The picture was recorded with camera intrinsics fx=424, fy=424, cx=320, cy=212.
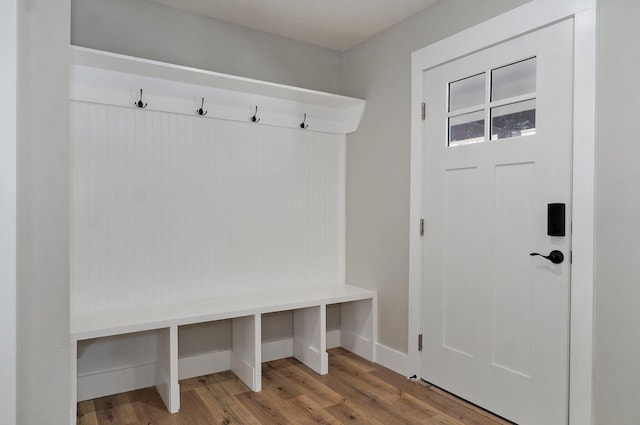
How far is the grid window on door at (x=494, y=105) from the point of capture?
7.09 feet

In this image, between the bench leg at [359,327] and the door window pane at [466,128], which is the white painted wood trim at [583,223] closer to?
the door window pane at [466,128]

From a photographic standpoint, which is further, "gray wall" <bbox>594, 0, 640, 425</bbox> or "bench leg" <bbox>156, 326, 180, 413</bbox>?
"bench leg" <bbox>156, 326, 180, 413</bbox>

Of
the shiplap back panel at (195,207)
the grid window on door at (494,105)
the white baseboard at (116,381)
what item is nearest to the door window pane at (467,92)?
the grid window on door at (494,105)

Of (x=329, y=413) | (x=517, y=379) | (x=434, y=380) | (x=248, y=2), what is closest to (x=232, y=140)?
(x=248, y=2)

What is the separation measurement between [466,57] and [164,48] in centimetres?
186

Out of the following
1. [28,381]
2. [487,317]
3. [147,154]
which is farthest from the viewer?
[147,154]

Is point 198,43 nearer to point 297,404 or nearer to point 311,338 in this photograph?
point 311,338

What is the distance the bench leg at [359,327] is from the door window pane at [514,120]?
4.78 feet

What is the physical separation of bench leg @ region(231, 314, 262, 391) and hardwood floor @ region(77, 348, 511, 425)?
Result: 2.4 inches

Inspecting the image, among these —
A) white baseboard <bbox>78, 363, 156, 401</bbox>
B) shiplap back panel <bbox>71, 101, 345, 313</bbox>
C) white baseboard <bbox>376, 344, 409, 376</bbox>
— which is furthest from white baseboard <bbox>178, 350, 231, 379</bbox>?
white baseboard <bbox>376, 344, 409, 376</bbox>

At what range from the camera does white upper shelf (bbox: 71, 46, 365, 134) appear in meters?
2.38

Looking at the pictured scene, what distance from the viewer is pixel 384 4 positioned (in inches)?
105

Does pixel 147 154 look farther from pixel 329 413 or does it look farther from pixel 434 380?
pixel 434 380

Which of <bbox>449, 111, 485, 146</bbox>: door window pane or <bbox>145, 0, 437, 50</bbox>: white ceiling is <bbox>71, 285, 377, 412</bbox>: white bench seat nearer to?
<bbox>449, 111, 485, 146</bbox>: door window pane
